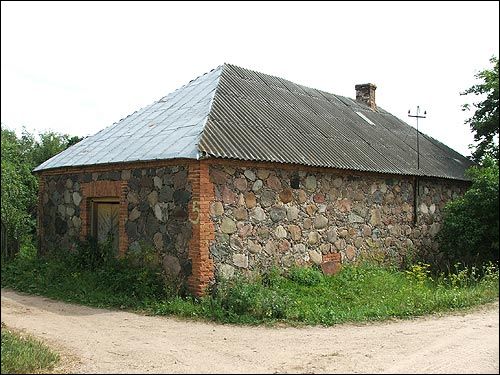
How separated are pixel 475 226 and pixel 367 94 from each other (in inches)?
396

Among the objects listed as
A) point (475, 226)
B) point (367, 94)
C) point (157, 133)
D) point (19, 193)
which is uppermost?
point (367, 94)

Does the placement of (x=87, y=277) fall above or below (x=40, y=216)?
below

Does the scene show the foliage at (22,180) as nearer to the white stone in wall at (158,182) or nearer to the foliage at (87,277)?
the foliage at (87,277)

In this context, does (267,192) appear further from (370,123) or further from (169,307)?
(370,123)

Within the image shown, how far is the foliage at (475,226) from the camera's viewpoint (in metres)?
8.47

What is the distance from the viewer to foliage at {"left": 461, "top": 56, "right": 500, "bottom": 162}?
1546 cm

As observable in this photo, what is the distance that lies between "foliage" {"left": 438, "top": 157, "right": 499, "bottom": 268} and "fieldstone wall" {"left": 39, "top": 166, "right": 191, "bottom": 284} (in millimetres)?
4858

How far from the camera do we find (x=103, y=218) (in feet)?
39.3

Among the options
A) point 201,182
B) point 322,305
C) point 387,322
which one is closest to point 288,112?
point 201,182

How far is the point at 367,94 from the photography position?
759 inches

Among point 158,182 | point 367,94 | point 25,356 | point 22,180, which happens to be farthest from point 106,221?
point 367,94

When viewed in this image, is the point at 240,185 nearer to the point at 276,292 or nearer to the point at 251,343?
the point at 276,292

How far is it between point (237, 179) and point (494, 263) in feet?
15.0

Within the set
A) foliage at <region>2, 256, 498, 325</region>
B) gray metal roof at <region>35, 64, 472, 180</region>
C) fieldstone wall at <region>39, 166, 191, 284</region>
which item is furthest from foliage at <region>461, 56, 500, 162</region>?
fieldstone wall at <region>39, 166, 191, 284</region>
